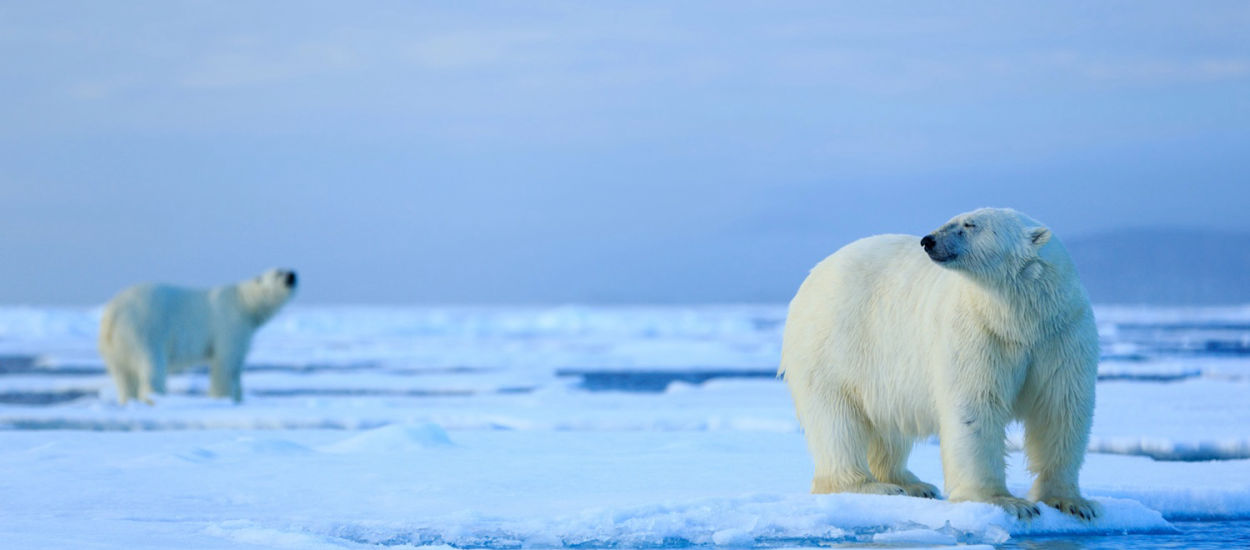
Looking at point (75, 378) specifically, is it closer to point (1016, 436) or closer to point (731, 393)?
point (731, 393)

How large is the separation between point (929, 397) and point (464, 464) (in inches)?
96.6

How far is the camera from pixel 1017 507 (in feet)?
13.3

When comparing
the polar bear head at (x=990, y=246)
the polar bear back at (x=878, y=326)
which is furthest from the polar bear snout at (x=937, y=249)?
the polar bear back at (x=878, y=326)

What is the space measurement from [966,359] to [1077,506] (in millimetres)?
597

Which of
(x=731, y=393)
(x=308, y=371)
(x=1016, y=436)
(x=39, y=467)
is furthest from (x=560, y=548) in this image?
(x=308, y=371)

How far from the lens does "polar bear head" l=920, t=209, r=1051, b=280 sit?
392cm

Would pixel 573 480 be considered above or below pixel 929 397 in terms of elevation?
below

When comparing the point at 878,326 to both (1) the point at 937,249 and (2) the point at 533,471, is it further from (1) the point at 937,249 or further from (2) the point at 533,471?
(2) the point at 533,471

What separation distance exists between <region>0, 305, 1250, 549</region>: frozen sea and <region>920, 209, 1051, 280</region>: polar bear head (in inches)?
29.1

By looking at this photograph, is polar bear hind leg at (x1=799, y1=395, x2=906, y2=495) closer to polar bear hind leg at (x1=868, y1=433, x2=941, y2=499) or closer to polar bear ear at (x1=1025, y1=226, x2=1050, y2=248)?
polar bear hind leg at (x1=868, y1=433, x2=941, y2=499)

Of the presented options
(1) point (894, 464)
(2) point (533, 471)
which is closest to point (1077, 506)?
(1) point (894, 464)

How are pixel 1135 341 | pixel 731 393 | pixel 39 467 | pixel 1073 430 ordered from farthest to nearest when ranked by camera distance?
pixel 1135 341
pixel 731 393
pixel 39 467
pixel 1073 430

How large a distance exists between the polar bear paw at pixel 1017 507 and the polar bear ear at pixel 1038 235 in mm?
799

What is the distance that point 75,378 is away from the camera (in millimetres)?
15570
